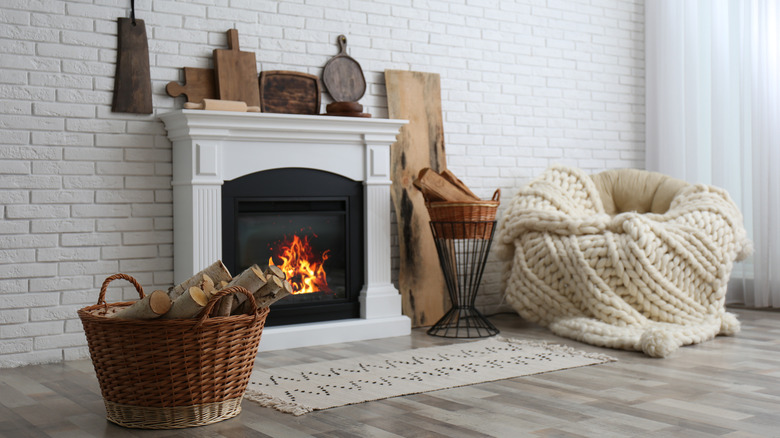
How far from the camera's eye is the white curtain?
490cm

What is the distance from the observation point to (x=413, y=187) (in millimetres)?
4398

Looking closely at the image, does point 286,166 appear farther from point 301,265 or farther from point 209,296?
point 209,296

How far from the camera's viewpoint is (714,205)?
405 centimetres

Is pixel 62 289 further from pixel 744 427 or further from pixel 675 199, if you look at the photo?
pixel 675 199

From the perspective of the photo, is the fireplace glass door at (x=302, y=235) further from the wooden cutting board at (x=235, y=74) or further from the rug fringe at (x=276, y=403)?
the rug fringe at (x=276, y=403)

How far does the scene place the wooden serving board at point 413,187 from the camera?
171 inches

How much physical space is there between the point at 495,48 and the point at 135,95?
2.24 m

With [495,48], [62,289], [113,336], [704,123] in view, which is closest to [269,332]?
[62,289]

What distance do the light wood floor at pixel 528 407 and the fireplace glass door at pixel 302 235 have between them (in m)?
0.58

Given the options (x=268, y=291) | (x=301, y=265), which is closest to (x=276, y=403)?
(x=268, y=291)

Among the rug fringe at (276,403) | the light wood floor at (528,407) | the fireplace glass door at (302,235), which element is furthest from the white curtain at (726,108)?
the rug fringe at (276,403)

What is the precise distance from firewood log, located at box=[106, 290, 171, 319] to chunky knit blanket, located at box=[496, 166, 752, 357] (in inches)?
83.3

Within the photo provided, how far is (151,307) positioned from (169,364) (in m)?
0.18

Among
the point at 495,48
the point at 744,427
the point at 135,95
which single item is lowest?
the point at 744,427
